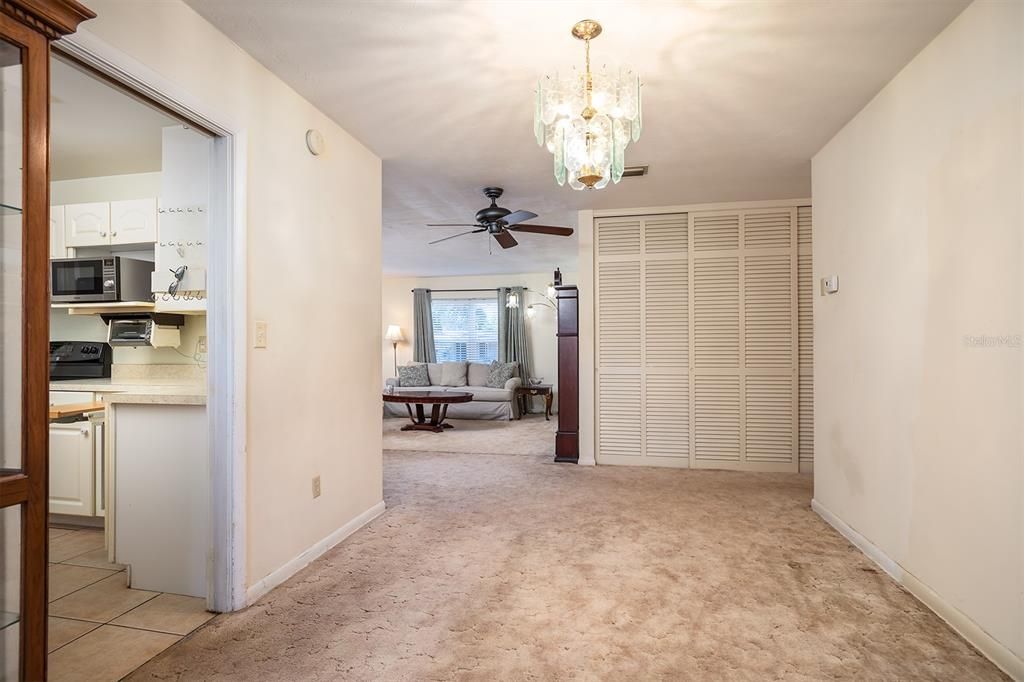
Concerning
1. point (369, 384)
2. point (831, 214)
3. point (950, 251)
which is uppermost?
point (831, 214)

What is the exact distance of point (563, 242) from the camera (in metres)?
6.47

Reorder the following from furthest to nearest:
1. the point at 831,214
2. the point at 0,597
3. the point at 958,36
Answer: the point at 831,214 < the point at 958,36 < the point at 0,597

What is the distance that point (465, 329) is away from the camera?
374 inches

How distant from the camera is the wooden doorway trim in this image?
3.61 ft

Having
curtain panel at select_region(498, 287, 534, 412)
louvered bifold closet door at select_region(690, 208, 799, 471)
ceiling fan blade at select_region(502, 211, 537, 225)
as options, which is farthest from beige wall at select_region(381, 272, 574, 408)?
ceiling fan blade at select_region(502, 211, 537, 225)

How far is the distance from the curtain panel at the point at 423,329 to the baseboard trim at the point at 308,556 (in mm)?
6011

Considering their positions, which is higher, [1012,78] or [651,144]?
[651,144]

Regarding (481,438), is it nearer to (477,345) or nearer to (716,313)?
(716,313)

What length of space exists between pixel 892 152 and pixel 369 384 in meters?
3.11

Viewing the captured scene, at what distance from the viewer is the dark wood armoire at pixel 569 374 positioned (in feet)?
16.7

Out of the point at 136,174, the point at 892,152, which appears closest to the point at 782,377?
the point at 892,152

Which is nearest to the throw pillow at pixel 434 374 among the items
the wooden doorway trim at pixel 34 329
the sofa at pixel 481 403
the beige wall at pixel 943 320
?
the sofa at pixel 481 403

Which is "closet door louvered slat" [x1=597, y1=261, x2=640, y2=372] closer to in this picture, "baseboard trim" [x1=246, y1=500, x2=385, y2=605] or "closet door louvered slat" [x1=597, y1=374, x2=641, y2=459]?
"closet door louvered slat" [x1=597, y1=374, x2=641, y2=459]

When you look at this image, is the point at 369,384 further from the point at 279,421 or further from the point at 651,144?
the point at 651,144
